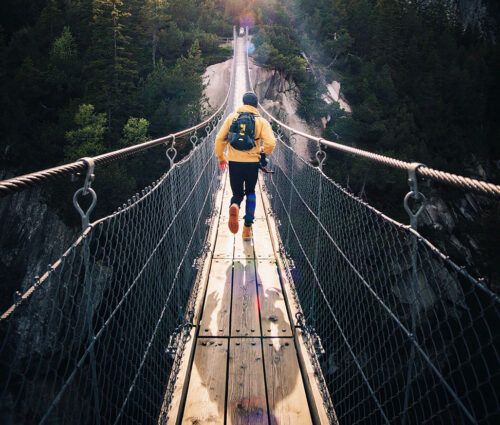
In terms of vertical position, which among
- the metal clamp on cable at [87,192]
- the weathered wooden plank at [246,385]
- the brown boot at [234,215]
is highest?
the metal clamp on cable at [87,192]

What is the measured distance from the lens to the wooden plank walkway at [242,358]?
1.81m

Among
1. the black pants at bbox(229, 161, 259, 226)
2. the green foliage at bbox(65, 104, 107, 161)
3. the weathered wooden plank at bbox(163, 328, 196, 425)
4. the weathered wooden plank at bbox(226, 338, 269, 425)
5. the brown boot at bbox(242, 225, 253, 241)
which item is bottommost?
the green foliage at bbox(65, 104, 107, 161)

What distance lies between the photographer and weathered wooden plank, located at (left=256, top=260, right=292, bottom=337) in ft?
8.09

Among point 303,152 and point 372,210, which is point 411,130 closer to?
point 303,152

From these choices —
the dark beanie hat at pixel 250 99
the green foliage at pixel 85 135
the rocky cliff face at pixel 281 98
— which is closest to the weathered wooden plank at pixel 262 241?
the dark beanie hat at pixel 250 99

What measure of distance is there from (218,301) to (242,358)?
665mm

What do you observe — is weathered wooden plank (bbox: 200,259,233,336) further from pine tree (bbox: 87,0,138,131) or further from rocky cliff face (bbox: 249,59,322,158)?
pine tree (bbox: 87,0,138,131)

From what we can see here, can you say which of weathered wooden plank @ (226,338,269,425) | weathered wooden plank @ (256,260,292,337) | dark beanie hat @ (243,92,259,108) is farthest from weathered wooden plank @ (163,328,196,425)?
dark beanie hat @ (243,92,259,108)

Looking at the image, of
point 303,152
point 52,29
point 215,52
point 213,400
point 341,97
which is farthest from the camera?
point 215,52

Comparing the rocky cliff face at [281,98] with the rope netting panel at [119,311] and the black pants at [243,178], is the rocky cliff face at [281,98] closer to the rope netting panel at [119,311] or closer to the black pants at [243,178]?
the black pants at [243,178]

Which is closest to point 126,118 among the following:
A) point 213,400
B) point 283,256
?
point 283,256

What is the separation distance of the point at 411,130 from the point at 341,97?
17.7 ft

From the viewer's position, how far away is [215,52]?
2836 centimetres

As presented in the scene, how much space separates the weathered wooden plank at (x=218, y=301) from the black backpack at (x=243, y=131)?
1.18 m
